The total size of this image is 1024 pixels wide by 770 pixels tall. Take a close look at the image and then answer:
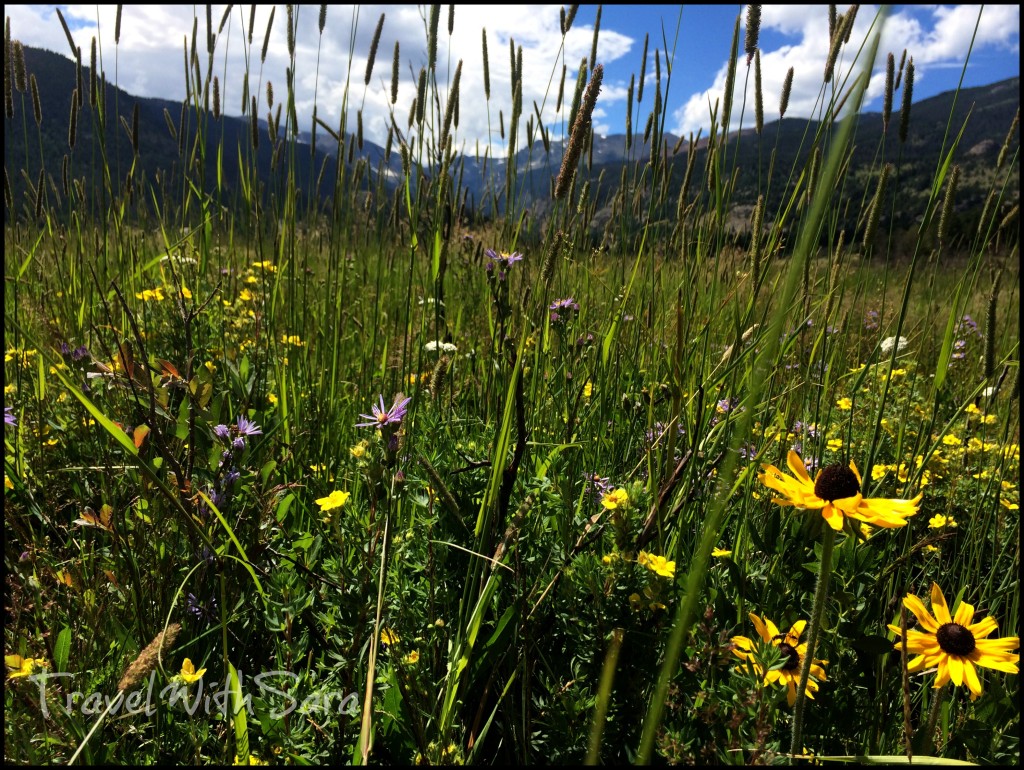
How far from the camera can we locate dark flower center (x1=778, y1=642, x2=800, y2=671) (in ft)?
2.84

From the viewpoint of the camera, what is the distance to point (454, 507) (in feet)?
3.20

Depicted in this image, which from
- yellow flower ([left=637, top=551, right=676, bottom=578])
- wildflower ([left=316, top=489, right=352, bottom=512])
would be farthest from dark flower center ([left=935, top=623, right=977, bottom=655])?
wildflower ([left=316, top=489, right=352, bottom=512])

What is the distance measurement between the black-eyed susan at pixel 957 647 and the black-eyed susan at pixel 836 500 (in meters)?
0.16

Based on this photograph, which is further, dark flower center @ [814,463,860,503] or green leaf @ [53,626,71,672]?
green leaf @ [53,626,71,672]

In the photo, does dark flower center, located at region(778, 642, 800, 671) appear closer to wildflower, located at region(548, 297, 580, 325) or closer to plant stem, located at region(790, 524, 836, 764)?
plant stem, located at region(790, 524, 836, 764)

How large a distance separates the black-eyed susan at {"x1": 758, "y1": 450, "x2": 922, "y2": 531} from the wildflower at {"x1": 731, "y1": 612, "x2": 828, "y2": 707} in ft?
0.72

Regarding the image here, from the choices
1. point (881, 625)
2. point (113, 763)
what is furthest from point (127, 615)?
point (881, 625)

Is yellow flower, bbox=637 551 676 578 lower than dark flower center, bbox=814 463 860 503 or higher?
lower

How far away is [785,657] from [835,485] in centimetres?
26

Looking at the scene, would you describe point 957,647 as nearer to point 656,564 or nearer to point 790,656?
point 790,656

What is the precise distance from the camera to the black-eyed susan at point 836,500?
0.76m

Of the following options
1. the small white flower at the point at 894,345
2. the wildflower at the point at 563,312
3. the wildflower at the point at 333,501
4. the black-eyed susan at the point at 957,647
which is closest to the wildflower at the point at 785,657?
the black-eyed susan at the point at 957,647

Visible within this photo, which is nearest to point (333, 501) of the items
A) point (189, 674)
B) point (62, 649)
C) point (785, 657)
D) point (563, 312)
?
point (189, 674)

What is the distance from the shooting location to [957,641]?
2.80 ft
